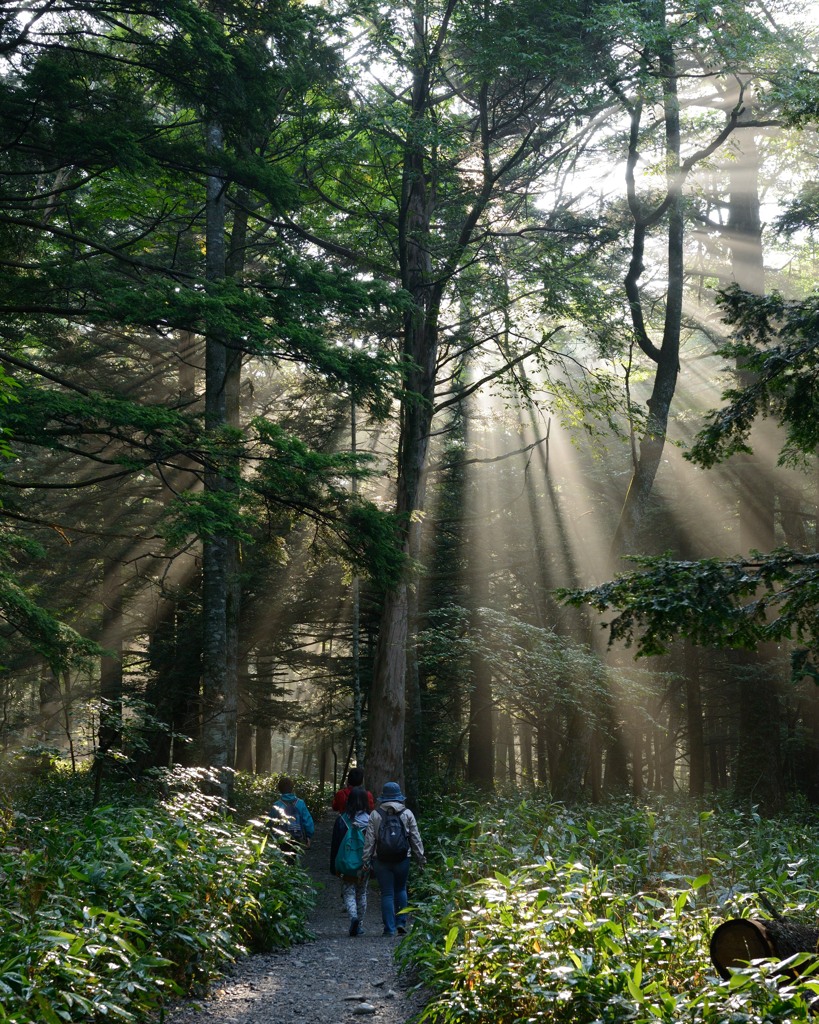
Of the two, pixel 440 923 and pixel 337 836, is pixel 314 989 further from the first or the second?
pixel 337 836

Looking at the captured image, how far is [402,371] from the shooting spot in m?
11.4

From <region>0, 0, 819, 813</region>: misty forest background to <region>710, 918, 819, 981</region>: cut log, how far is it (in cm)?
165

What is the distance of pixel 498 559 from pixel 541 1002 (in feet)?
66.1

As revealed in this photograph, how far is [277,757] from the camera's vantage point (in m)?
71.1

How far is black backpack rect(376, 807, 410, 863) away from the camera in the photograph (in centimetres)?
928

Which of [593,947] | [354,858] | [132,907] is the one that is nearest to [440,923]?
[593,947]

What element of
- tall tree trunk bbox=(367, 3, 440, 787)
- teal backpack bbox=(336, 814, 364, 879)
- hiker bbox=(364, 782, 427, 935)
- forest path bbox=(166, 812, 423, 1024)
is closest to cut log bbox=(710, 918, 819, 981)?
forest path bbox=(166, 812, 423, 1024)

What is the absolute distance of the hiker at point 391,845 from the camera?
931cm

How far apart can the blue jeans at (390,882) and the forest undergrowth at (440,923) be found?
61cm

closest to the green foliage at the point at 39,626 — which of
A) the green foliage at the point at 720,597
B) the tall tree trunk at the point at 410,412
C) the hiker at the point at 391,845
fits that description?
the hiker at the point at 391,845

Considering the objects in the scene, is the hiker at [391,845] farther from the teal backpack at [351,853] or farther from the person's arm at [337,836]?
the person's arm at [337,836]

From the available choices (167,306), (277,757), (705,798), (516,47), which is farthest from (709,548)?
(277,757)

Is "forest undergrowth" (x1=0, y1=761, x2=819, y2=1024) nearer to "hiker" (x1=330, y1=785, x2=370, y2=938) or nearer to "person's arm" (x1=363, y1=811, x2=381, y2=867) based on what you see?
"hiker" (x1=330, y1=785, x2=370, y2=938)

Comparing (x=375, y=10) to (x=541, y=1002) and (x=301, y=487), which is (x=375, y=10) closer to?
(x=301, y=487)
